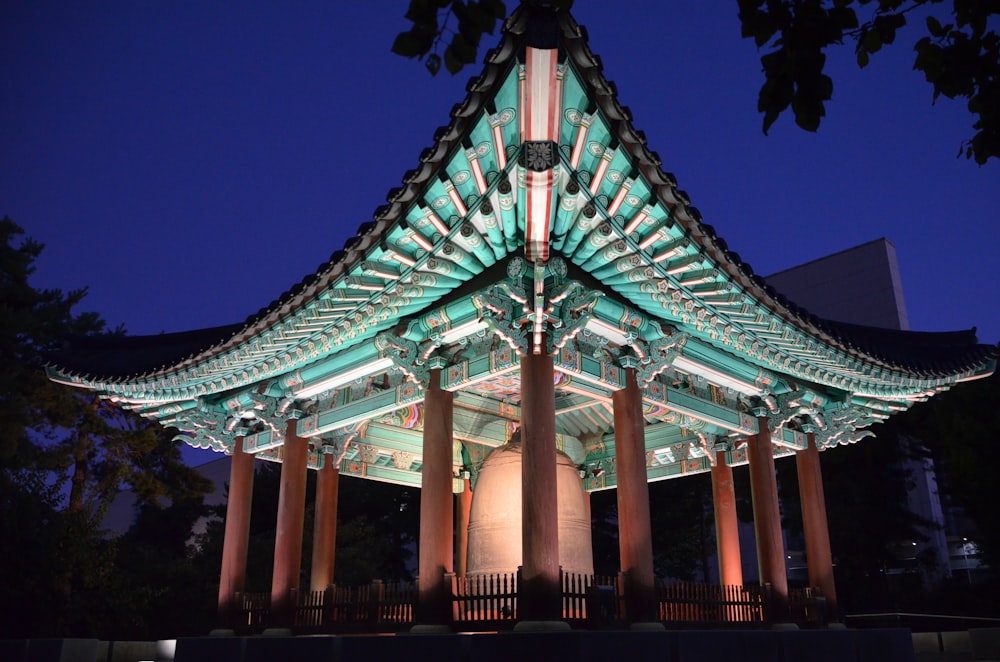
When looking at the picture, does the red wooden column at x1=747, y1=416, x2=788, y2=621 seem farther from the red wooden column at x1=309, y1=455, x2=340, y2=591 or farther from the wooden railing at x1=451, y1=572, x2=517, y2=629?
the red wooden column at x1=309, y1=455, x2=340, y2=591

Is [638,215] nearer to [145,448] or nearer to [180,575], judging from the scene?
[145,448]

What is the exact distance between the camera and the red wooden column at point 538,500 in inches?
373

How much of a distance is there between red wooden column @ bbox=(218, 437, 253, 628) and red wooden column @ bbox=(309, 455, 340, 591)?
1.41 m

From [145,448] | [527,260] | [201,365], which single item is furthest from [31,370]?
[527,260]

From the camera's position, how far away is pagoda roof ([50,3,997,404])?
855cm

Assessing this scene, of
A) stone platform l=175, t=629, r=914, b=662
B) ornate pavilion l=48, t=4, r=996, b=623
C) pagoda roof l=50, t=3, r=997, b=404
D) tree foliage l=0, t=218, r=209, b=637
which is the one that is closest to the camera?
stone platform l=175, t=629, r=914, b=662

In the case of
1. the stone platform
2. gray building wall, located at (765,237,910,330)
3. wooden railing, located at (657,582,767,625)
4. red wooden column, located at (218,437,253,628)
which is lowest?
the stone platform

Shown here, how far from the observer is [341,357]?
13977 millimetres

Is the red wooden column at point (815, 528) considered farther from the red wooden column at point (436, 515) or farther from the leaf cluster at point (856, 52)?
the leaf cluster at point (856, 52)

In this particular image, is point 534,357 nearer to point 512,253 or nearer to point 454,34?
point 512,253

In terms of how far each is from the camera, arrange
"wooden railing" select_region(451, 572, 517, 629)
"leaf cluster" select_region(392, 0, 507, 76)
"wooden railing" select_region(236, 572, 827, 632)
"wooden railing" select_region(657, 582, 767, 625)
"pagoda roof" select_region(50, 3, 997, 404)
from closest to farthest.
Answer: "leaf cluster" select_region(392, 0, 507, 76) < "pagoda roof" select_region(50, 3, 997, 404) < "wooden railing" select_region(451, 572, 517, 629) < "wooden railing" select_region(236, 572, 827, 632) < "wooden railing" select_region(657, 582, 767, 625)

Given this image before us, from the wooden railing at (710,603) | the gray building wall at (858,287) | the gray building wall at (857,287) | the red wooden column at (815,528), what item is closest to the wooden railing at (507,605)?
the wooden railing at (710,603)

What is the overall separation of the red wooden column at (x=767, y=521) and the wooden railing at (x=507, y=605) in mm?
289

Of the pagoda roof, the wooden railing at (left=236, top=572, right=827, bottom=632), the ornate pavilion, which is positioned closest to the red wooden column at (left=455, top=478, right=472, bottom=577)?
the ornate pavilion
